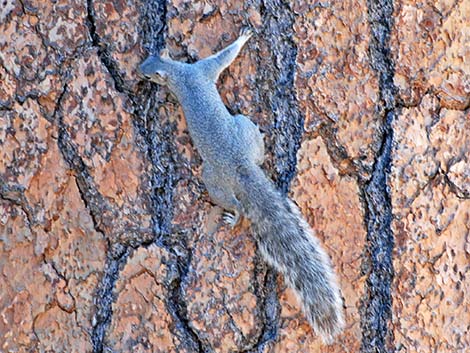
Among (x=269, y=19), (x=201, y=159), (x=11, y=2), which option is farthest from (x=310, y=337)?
(x=11, y=2)

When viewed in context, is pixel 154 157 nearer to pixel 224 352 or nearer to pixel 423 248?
pixel 224 352

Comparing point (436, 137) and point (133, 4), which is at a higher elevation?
point (133, 4)

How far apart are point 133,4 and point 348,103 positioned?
53 centimetres

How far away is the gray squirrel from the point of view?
5.58 feet

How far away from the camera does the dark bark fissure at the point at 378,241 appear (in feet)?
5.75

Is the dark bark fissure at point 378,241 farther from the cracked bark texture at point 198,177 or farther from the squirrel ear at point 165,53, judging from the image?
the squirrel ear at point 165,53

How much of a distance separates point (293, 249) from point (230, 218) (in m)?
0.16

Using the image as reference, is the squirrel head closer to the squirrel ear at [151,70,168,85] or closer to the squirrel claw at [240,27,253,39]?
the squirrel ear at [151,70,168,85]

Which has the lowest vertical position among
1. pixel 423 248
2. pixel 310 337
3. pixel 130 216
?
pixel 310 337

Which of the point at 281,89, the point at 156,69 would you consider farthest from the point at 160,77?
the point at 281,89

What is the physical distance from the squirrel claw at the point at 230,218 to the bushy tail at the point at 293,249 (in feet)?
0.11

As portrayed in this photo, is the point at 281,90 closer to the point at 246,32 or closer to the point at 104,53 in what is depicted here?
the point at 246,32

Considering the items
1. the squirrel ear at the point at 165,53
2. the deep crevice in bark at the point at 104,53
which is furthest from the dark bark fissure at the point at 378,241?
the deep crevice in bark at the point at 104,53

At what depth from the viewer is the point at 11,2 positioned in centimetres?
170
